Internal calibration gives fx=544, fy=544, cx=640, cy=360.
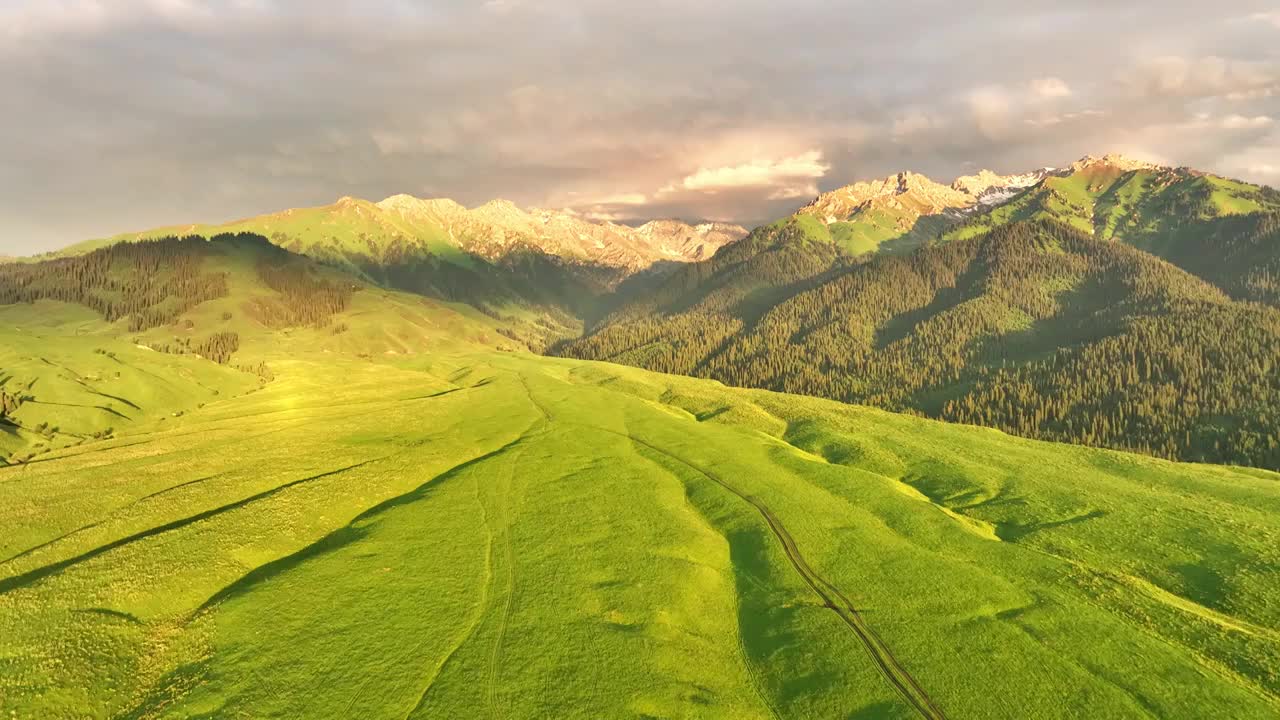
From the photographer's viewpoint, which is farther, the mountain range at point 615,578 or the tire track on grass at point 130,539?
the tire track on grass at point 130,539

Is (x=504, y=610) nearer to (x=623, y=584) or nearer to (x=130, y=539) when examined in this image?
(x=623, y=584)

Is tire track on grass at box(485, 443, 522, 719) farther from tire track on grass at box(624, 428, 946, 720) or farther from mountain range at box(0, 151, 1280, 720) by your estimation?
tire track on grass at box(624, 428, 946, 720)

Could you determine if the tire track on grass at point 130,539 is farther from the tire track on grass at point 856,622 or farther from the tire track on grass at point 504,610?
the tire track on grass at point 856,622

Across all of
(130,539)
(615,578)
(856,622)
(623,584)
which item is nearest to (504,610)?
(615,578)

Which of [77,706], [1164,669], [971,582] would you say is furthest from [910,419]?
[77,706]

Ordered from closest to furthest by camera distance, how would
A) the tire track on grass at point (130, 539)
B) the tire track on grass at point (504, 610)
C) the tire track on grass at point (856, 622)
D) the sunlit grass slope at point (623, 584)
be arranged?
the tire track on grass at point (856, 622) < the tire track on grass at point (504, 610) < the sunlit grass slope at point (623, 584) < the tire track on grass at point (130, 539)

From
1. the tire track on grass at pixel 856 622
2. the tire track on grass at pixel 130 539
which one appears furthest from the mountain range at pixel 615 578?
the tire track on grass at pixel 130 539

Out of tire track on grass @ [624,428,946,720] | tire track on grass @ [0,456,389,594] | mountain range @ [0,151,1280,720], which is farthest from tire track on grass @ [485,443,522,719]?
tire track on grass @ [0,456,389,594]
